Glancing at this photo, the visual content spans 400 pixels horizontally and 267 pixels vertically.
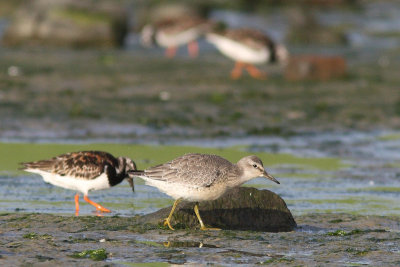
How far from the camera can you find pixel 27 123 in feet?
61.4

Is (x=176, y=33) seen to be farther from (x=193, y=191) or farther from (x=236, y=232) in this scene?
(x=236, y=232)

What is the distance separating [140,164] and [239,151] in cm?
226

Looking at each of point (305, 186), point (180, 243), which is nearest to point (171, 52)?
point (305, 186)

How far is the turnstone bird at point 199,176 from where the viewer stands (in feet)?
34.7

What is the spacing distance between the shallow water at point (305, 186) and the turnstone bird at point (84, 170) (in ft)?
1.10

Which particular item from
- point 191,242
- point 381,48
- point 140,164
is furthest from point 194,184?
point 381,48

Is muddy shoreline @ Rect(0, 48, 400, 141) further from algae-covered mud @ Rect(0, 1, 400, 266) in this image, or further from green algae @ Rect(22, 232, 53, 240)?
green algae @ Rect(22, 232, 53, 240)

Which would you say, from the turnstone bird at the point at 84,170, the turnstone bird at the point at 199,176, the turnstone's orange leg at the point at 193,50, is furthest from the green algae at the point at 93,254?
the turnstone's orange leg at the point at 193,50

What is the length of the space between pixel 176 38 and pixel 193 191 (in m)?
19.4

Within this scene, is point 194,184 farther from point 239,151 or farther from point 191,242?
point 239,151

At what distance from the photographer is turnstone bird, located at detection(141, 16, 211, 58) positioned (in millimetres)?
29019

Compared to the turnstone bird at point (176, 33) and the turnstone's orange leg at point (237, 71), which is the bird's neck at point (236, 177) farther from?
the turnstone bird at point (176, 33)

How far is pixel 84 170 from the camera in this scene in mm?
12586

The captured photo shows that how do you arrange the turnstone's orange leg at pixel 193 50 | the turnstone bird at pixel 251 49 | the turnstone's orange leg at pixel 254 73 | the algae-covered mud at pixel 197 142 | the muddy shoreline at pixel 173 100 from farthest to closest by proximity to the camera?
1. the turnstone's orange leg at pixel 193 50
2. the turnstone's orange leg at pixel 254 73
3. the turnstone bird at pixel 251 49
4. the muddy shoreline at pixel 173 100
5. the algae-covered mud at pixel 197 142
